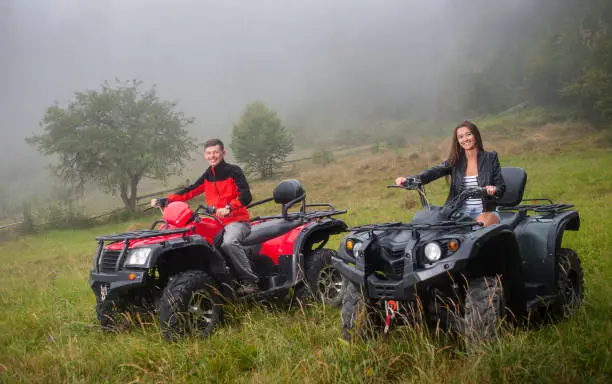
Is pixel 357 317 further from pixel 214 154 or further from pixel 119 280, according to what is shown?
pixel 214 154

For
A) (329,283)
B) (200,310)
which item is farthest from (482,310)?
(329,283)

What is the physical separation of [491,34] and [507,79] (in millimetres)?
13314

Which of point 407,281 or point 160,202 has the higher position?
point 160,202

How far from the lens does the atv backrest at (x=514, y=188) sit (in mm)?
4555

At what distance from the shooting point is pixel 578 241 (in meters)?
7.04

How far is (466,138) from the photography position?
181 inches

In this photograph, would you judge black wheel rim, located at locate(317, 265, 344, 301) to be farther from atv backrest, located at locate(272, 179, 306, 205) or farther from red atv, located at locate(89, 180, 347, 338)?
atv backrest, located at locate(272, 179, 306, 205)

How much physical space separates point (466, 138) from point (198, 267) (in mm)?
2875

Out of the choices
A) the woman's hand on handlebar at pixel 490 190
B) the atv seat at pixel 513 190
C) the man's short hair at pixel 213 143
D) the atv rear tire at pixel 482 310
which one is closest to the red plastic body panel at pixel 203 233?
the man's short hair at pixel 213 143

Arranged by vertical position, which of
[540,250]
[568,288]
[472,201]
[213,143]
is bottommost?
[568,288]

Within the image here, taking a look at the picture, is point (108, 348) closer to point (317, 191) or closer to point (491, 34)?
point (317, 191)

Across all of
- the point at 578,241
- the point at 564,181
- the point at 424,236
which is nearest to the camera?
the point at 424,236

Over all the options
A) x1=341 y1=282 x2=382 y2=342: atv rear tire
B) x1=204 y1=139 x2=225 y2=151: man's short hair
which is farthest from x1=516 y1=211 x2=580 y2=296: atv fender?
x1=204 y1=139 x2=225 y2=151: man's short hair

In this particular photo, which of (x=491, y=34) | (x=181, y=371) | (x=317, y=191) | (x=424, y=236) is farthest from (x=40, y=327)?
(x=491, y=34)
